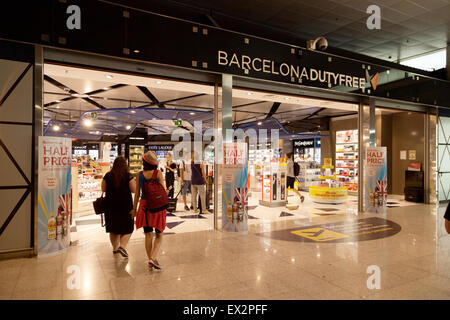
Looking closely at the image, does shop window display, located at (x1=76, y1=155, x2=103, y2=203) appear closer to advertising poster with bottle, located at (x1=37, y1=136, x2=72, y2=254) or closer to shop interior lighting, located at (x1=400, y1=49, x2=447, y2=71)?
advertising poster with bottle, located at (x1=37, y1=136, x2=72, y2=254)

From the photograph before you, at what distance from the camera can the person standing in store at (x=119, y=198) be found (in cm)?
369

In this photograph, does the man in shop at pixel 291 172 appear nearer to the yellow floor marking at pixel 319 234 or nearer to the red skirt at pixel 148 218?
the yellow floor marking at pixel 319 234

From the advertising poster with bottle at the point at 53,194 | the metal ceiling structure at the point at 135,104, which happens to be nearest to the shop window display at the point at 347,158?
the metal ceiling structure at the point at 135,104

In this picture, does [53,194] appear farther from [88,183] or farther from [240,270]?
[88,183]

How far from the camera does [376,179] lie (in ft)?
23.0

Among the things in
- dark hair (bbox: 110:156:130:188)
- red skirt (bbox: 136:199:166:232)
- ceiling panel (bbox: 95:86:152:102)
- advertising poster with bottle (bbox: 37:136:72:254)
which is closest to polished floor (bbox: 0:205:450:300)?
advertising poster with bottle (bbox: 37:136:72:254)

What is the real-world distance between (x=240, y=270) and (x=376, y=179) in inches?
202

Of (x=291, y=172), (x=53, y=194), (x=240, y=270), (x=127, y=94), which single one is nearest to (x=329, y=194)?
(x=291, y=172)

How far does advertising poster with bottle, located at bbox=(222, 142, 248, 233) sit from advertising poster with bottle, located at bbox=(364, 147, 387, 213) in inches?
146

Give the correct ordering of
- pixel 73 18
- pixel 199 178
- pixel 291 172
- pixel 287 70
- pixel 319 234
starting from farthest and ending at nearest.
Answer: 1. pixel 291 172
2. pixel 199 178
3. pixel 287 70
4. pixel 319 234
5. pixel 73 18

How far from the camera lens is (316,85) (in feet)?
20.9

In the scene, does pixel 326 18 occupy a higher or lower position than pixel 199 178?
Result: higher

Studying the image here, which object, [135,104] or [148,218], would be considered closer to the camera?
[148,218]

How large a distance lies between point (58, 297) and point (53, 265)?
997 millimetres
